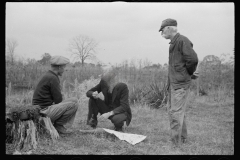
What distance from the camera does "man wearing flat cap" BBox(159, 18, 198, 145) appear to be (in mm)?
3929

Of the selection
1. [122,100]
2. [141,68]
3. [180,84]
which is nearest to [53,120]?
[122,100]

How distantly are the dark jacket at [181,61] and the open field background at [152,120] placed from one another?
1.09 m

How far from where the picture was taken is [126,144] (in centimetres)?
397

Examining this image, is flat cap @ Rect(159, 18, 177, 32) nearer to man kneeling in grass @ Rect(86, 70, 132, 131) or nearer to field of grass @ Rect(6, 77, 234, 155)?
man kneeling in grass @ Rect(86, 70, 132, 131)

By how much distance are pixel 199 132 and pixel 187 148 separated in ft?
4.30

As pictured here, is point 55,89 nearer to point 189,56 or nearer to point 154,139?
point 154,139

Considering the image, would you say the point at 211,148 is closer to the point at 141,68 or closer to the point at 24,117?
the point at 24,117

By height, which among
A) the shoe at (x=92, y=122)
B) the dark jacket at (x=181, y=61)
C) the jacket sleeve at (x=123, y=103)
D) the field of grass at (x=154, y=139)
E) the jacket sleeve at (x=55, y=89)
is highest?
the dark jacket at (x=181, y=61)

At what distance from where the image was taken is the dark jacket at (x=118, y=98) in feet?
15.1

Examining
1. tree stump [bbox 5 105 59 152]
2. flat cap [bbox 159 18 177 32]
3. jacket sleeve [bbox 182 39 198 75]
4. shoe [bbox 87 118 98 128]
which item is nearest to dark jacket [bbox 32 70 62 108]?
tree stump [bbox 5 105 59 152]

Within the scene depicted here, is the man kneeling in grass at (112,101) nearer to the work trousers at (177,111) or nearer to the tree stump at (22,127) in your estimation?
the work trousers at (177,111)

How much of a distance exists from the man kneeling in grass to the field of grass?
1.29 ft

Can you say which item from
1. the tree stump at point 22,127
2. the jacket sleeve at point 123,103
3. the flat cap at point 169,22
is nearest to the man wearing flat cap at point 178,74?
the flat cap at point 169,22

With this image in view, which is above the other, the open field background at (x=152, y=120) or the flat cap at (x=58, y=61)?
the flat cap at (x=58, y=61)
